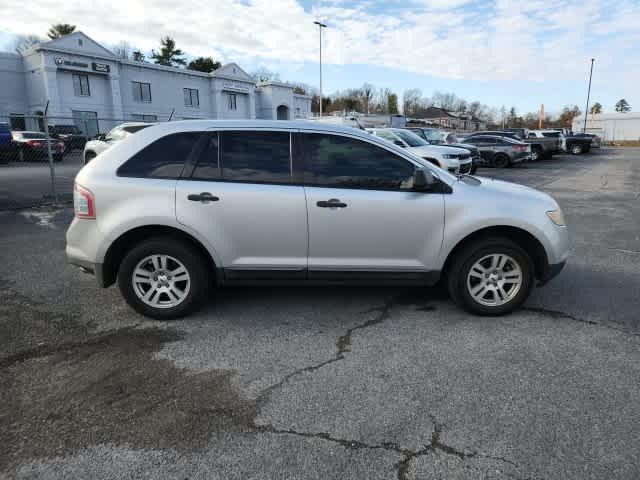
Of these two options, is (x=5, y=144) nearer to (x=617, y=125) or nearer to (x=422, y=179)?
(x=422, y=179)

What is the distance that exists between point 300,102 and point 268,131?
57.6 metres

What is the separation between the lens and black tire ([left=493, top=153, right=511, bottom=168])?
22.0 m

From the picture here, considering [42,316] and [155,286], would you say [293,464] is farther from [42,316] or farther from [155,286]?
[42,316]

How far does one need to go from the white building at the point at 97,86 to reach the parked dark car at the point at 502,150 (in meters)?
19.6

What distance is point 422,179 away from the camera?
401 cm

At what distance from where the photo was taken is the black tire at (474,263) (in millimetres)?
4176

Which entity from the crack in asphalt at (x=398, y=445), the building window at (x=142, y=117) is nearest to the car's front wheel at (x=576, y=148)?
the building window at (x=142, y=117)

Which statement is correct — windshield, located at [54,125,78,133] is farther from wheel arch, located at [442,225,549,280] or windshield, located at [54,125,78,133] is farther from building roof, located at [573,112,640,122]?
building roof, located at [573,112,640,122]

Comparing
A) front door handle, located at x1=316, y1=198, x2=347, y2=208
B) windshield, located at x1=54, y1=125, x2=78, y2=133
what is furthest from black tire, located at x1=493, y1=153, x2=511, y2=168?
windshield, located at x1=54, y1=125, x2=78, y2=133

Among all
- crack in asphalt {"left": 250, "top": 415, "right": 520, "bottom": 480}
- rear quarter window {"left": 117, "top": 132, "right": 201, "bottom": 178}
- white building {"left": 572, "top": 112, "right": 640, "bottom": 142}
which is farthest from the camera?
white building {"left": 572, "top": 112, "right": 640, "bottom": 142}

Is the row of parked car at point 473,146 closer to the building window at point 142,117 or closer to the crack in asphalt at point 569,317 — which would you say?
the crack in asphalt at point 569,317

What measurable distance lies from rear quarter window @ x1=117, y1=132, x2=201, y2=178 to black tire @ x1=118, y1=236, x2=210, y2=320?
60 cm

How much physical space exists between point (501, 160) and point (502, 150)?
19.7 inches

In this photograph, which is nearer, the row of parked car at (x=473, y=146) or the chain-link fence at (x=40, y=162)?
the chain-link fence at (x=40, y=162)
